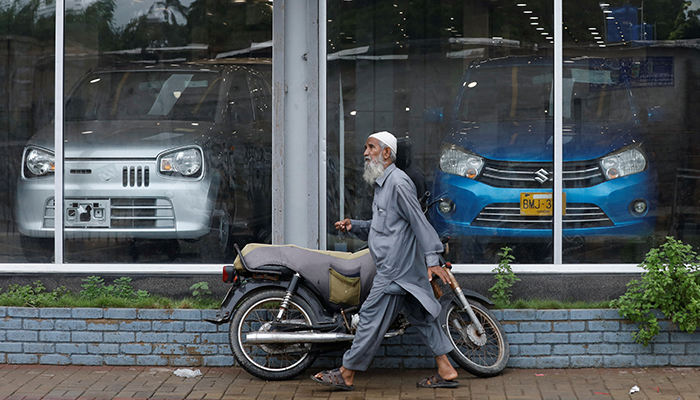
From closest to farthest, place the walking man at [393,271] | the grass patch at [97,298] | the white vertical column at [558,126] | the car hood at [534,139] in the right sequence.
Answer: the walking man at [393,271] → the grass patch at [97,298] → the white vertical column at [558,126] → the car hood at [534,139]

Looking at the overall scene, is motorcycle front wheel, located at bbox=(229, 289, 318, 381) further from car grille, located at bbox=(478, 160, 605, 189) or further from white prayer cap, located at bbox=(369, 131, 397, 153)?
car grille, located at bbox=(478, 160, 605, 189)

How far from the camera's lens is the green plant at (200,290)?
7137mm

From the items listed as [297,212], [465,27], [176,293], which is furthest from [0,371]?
[465,27]

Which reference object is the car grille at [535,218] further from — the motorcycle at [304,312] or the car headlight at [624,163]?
Result: the motorcycle at [304,312]

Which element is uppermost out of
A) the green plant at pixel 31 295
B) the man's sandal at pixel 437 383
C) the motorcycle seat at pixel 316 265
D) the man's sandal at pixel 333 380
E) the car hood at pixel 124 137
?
the car hood at pixel 124 137

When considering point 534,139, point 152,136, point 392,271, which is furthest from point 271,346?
point 534,139

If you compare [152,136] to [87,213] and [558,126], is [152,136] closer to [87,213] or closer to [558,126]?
[87,213]

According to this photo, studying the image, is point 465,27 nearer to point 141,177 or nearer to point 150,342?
point 141,177

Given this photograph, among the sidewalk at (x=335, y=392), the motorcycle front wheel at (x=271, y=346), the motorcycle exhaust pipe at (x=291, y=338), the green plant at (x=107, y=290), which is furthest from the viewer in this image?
the green plant at (x=107, y=290)

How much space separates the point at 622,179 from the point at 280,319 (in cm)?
356

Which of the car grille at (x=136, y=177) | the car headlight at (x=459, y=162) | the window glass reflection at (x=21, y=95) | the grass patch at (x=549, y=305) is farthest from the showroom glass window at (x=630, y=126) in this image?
the window glass reflection at (x=21, y=95)

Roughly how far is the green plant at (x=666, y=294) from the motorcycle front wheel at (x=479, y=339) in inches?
44.1

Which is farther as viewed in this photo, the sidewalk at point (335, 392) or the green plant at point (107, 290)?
the green plant at point (107, 290)

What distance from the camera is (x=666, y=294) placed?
6.54m
